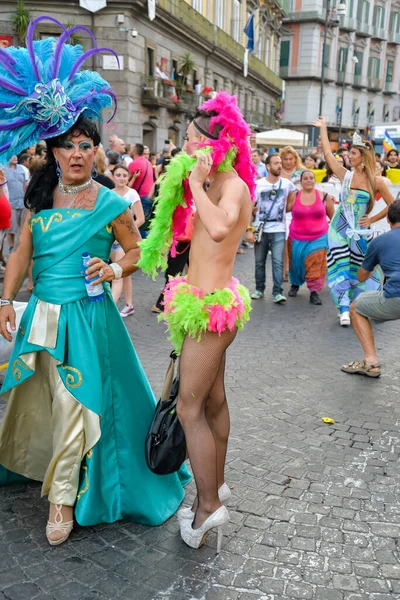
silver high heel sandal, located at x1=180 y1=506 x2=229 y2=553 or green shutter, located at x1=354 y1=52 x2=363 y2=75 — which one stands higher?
green shutter, located at x1=354 y1=52 x2=363 y2=75

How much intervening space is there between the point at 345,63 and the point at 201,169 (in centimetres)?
5530

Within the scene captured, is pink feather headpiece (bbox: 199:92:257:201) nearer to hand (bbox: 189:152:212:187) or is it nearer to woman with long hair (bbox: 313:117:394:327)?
hand (bbox: 189:152:212:187)

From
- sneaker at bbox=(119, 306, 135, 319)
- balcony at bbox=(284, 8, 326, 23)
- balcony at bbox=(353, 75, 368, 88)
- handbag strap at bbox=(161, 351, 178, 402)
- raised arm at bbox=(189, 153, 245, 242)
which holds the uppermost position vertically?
balcony at bbox=(284, 8, 326, 23)

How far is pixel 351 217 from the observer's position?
22.8ft

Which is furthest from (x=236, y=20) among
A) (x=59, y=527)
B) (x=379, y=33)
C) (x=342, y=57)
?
(x=59, y=527)

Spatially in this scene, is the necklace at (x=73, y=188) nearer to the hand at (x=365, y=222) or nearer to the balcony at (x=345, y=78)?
the hand at (x=365, y=222)

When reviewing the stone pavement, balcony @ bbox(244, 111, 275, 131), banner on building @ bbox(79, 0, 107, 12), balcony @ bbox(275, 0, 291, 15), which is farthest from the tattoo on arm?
Result: balcony @ bbox(275, 0, 291, 15)

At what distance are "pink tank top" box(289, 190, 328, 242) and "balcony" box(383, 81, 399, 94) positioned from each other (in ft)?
188

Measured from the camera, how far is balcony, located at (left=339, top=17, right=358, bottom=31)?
54.4 m

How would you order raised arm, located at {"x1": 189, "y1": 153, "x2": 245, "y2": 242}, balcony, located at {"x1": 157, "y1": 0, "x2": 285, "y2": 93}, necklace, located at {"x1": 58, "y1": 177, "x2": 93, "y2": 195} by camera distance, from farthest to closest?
balcony, located at {"x1": 157, "y1": 0, "x2": 285, "y2": 93}
necklace, located at {"x1": 58, "y1": 177, "x2": 93, "y2": 195}
raised arm, located at {"x1": 189, "y1": 153, "x2": 245, "y2": 242}

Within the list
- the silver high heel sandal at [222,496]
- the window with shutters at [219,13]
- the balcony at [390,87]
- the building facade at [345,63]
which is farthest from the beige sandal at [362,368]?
the balcony at [390,87]

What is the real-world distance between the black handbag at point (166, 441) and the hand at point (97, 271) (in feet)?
1.61

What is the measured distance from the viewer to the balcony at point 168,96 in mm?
22141

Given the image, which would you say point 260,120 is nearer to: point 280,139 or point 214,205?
point 280,139
